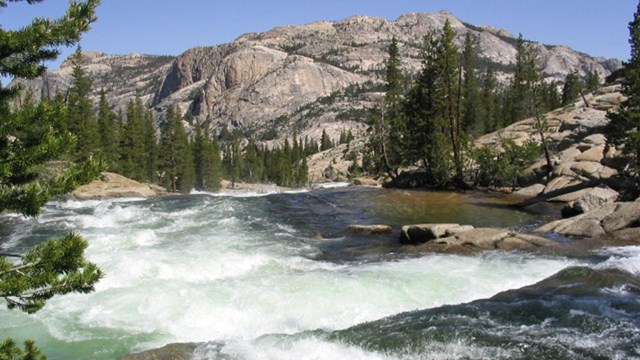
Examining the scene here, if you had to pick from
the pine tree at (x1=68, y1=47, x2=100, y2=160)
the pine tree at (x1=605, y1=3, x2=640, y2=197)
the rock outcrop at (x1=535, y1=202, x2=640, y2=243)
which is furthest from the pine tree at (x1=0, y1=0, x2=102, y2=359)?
the pine tree at (x1=68, y1=47, x2=100, y2=160)

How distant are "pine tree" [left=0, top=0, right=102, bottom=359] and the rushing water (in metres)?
3.54

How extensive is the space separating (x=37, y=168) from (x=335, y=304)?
25.6 ft

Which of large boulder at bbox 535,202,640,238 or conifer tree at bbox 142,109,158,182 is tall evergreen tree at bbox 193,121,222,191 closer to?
conifer tree at bbox 142,109,158,182

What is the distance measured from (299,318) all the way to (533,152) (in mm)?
34195

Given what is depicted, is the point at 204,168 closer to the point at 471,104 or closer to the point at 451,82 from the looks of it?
the point at 471,104

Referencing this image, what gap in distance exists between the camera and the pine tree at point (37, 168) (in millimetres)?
5949

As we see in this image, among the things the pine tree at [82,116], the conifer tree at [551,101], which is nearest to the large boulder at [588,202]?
the pine tree at [82,116]

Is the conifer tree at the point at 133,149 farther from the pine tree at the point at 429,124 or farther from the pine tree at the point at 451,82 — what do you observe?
the pine tree at the point at 451,82

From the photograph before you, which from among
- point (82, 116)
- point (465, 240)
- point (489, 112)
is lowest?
point (465, 240)

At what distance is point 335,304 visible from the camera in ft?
41.2

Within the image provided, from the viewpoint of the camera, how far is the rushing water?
30.4ft

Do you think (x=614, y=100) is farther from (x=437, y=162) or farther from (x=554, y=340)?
(x=554, y=340)

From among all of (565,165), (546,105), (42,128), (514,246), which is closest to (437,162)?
(565,165)

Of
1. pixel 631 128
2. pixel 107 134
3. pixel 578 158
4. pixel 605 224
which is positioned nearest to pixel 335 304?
pixel 605 224
